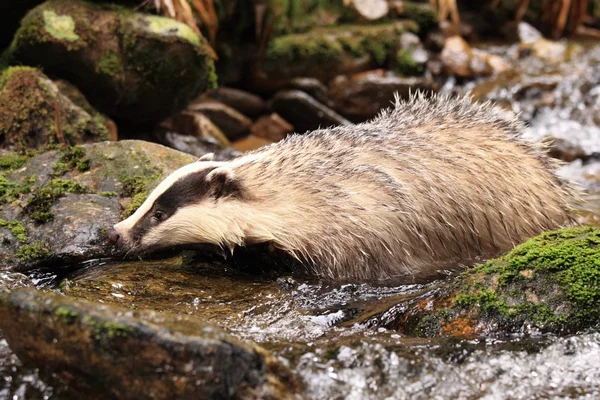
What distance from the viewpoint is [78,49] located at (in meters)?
7.11

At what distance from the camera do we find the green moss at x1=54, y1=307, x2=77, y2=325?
289 centimetres

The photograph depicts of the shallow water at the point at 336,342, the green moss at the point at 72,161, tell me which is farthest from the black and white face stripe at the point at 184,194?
the green moss at the point at 72,161

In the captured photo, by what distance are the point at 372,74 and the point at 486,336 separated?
8883 mm

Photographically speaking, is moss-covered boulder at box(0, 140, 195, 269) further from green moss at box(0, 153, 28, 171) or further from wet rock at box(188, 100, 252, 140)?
wet rock at box(188, 100, 252, 140)

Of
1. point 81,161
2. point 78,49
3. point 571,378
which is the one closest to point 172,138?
point 78,49

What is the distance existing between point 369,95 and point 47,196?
22.0 ft

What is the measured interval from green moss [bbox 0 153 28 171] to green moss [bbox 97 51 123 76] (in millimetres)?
1976

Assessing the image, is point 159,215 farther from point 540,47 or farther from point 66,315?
point 540,47

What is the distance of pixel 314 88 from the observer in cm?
1120

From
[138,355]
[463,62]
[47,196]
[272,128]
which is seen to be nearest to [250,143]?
Answer: [272,128]

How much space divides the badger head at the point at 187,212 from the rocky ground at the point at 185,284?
24cm

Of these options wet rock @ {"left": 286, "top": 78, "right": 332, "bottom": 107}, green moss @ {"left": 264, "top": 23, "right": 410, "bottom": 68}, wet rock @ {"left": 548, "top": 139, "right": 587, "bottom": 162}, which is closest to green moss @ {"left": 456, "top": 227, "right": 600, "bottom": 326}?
wet rock @ {"left": 548, "top": 139, "right": 587, "bottom": 162}

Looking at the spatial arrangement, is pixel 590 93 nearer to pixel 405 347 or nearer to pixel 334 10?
pixel 334 10

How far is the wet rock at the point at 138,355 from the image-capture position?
2791 mm
